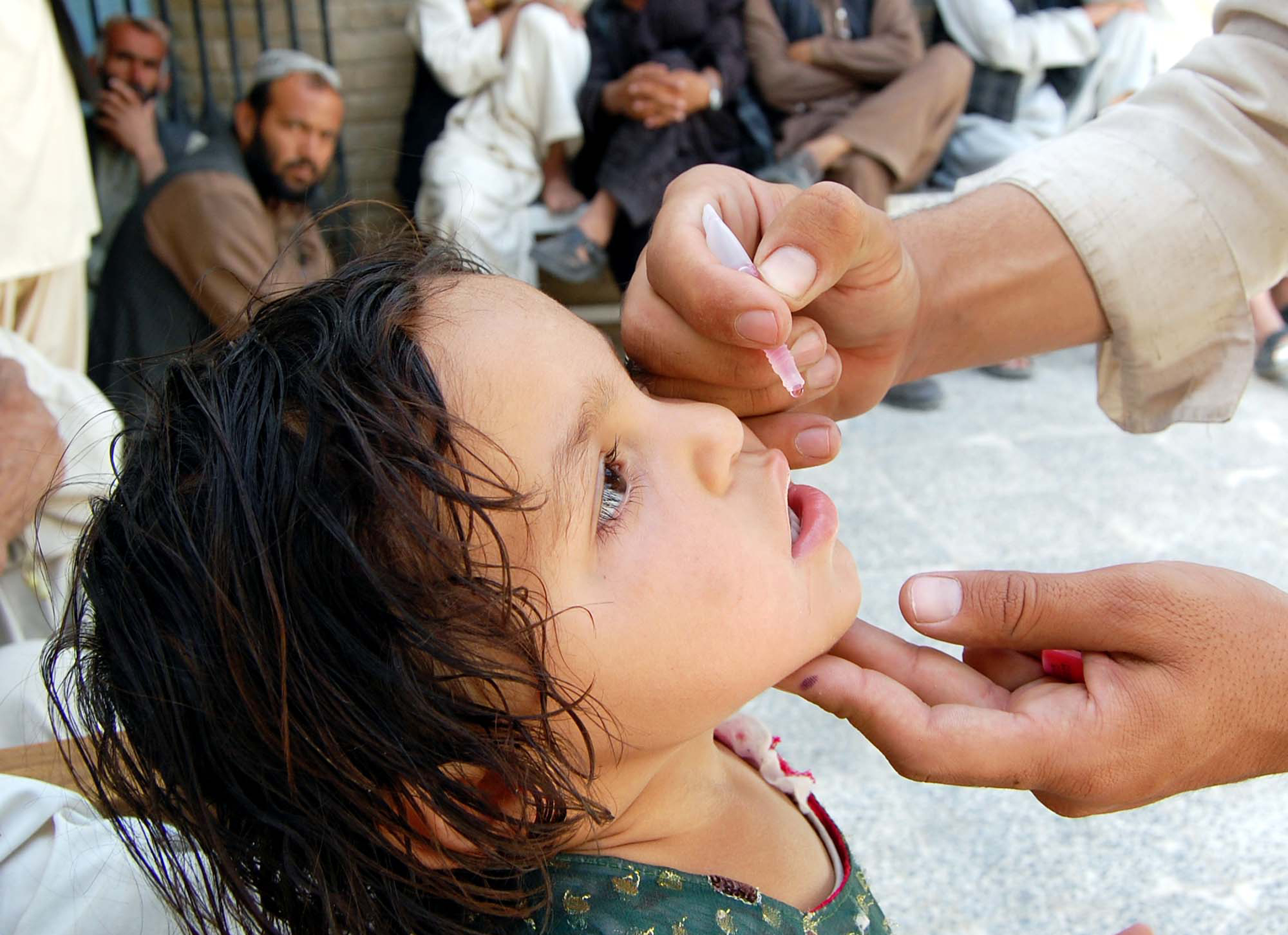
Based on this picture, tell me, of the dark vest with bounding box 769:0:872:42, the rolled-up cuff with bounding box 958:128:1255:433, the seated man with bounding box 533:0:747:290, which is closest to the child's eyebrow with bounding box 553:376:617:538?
the rolled-up cuff with bounding box 958:128:1255:433

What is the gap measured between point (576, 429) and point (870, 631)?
1.67ft

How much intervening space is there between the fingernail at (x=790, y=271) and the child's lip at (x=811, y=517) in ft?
0.71

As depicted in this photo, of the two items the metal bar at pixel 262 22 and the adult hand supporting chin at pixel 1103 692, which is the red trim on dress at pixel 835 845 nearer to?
the adult hand supporting chin at pixel 1103 692

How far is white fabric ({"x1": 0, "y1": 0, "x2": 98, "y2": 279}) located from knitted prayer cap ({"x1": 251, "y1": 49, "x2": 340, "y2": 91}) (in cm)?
159

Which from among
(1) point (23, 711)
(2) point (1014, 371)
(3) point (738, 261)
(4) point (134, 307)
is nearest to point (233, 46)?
(4) point (134, 307)

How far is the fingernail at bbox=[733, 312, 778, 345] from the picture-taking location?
1.08 meters

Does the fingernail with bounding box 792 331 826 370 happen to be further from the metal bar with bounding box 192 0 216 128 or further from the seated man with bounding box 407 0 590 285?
the metal bar with bounding box 192 0 216 128

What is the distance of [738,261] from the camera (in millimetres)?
1175

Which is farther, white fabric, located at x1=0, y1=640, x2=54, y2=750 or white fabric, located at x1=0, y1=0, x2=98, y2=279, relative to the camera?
white fabric, located at x1=0, y1=0, x2=98, y2=279

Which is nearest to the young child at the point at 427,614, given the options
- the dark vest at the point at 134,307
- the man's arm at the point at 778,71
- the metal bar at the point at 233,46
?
the dark vest at the point at 134,307

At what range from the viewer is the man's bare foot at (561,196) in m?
4.62

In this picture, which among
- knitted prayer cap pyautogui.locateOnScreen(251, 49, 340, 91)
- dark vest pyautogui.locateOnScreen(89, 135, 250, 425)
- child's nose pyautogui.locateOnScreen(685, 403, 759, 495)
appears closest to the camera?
child's nose pyautogui.locateOnScreen(685, 403, 759, 495)

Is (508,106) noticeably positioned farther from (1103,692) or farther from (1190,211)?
(1103,692)

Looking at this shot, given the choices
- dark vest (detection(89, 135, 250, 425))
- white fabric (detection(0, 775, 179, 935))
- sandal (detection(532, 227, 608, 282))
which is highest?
white fabric (detection(0, 775, 179, 935))
